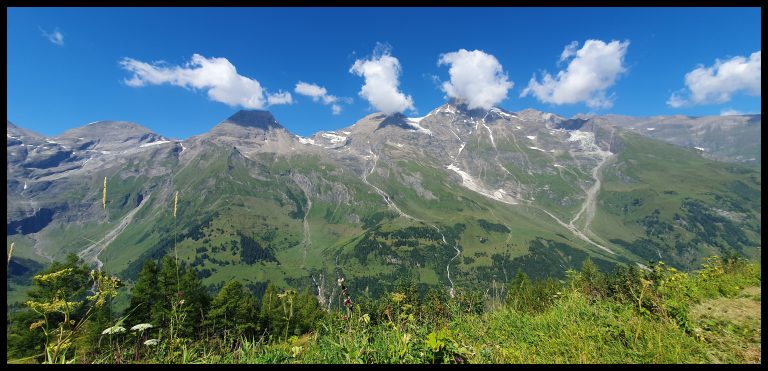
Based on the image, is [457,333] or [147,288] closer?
[457,333]

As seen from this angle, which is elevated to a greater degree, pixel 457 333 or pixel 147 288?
pixel 457 333

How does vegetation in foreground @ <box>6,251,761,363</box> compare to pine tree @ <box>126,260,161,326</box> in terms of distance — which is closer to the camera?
vegetation in foreground @ <box>6,251,761,363</box>

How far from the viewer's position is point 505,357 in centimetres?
579

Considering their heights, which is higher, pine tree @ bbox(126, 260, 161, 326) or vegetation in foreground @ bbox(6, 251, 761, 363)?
vegetation in foreground @ bbox(6, 251, 761, 363)

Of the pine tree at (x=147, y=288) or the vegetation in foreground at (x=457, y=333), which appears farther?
the pine tree at (x=147, y=288)

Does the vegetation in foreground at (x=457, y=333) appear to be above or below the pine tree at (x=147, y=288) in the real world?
above
